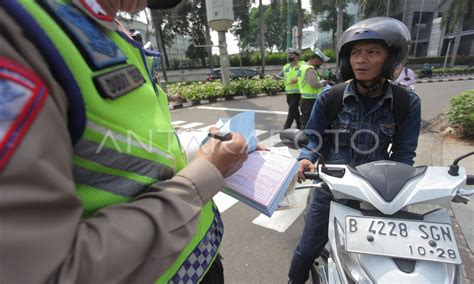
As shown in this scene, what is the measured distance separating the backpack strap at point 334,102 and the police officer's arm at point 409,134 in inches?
15.1

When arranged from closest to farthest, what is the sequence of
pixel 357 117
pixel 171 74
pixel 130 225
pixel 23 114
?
pixel 23 114 < pixel 130 225 < pixel 357 117 < pixel 171 74

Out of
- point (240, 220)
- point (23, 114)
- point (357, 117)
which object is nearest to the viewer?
point (23, 114)

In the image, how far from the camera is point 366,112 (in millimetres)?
1707

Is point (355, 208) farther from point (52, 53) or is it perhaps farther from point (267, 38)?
point (267, 38)

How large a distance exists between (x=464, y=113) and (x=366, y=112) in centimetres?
476

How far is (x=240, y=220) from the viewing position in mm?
2990

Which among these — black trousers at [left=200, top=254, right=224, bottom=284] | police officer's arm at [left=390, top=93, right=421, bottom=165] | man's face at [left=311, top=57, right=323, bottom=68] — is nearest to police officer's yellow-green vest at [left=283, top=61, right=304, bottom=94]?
man's face at [left=311, top=57, right=323, bottom=68]

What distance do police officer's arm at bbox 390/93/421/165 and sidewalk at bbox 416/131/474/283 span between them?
1104 mm

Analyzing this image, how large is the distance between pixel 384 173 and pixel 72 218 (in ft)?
3.74

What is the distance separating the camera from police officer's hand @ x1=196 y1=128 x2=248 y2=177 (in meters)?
0.77

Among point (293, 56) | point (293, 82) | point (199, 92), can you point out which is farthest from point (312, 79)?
point (199, 92)

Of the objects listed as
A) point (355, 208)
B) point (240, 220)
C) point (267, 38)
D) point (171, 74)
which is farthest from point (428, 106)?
point (267, 38)

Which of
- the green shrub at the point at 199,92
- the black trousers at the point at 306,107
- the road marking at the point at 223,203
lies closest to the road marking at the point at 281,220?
the road marking at the point at 223,203

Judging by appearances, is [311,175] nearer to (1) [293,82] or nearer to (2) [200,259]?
(2) [200,259]
